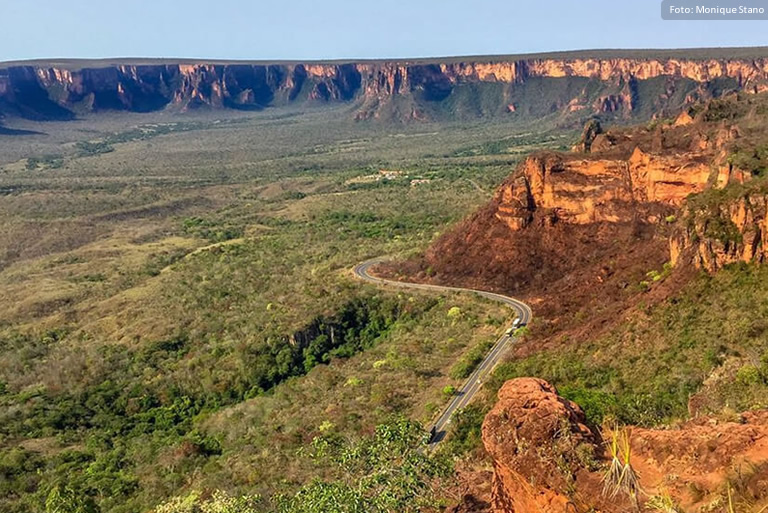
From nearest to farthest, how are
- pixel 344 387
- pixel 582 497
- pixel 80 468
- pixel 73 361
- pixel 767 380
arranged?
pixel 582 497, pixel 767 380, pixel 80 468, pixel 344 387, pixel 73 361

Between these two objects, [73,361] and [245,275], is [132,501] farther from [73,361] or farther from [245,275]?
[245,275]

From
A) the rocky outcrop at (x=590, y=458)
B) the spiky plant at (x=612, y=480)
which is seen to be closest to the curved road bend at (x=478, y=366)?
the rocky outcrop at (x=590, y=458)

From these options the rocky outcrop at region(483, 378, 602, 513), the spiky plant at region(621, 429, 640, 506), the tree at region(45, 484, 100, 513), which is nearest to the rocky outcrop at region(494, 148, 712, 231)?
the rocky outcrop at region(483, 378, 602, 513)

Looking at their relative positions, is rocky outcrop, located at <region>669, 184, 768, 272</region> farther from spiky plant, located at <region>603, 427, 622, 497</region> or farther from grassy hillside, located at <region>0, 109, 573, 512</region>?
spiky plant, located at <region>603, 427, 622, 497</region>

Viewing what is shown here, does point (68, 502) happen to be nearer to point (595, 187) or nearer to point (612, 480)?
point (612, 480)

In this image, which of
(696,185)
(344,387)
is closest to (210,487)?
(344,387)

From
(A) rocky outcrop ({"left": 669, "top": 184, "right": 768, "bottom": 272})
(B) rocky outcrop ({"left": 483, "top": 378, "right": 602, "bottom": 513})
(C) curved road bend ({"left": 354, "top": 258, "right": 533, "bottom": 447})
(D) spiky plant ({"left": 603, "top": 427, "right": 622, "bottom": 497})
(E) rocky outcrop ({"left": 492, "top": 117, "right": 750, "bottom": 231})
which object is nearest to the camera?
(D) spiky plant ({"left": 603, "top": 427, "right": 622, "bottom": 497})
